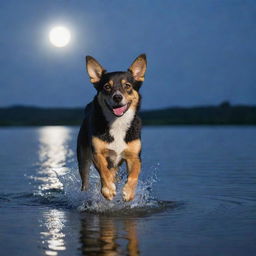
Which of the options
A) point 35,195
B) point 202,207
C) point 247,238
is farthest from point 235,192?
point 247,238

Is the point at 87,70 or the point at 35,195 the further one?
the point at 35,195

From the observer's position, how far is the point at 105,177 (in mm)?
11297

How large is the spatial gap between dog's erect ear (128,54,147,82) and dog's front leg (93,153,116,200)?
1460 millimetres

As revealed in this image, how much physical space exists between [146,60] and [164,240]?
3615 mm

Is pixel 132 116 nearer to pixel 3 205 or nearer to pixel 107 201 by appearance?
pixel 107 201

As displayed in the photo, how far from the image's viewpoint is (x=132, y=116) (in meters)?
11.5

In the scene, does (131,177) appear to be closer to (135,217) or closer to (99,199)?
(135,217)

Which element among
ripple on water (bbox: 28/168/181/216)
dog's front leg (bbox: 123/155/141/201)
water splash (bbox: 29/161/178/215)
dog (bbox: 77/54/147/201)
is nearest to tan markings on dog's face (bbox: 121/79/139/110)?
dog (bbox: 77/54/147/201)

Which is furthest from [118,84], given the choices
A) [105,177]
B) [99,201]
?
[99,201]

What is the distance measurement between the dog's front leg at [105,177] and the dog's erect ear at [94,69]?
1278 mm

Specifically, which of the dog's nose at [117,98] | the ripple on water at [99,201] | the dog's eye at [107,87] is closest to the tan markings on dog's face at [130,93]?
the dog's nose at [117,98]

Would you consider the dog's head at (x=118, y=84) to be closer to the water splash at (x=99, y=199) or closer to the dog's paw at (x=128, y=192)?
the dog's paw at (x=128, y=192)

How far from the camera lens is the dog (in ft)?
36.8

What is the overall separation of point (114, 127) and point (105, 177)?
2.76ft
